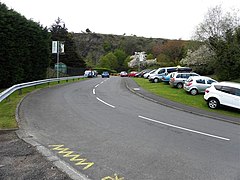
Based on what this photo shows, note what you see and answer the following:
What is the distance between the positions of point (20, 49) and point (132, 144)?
59.5 ft

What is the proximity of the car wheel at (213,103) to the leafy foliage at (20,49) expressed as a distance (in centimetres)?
1505

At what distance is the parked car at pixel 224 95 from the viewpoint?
650 inches

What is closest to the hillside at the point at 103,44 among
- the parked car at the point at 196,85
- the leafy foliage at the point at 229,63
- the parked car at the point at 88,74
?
the parked car at the point at 88,74

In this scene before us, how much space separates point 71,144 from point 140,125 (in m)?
3.78

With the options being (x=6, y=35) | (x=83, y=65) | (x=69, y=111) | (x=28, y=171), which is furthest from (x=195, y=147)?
(x=83, y=65)

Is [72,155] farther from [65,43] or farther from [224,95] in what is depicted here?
[65,43]

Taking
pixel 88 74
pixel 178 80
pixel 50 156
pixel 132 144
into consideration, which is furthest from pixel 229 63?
pixel 88 74

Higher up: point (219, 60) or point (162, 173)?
point (219, 60)

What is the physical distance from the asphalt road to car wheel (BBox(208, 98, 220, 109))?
4630 mm

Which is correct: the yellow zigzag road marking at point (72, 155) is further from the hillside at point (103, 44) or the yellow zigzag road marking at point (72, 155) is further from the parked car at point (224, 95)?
the hillside at point (103, 44)

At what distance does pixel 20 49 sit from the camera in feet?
75.3

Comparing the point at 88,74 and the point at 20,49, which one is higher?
the point at 20,49

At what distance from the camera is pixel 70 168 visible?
575 cm

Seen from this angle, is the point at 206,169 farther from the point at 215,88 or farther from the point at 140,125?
the point at 215,88
